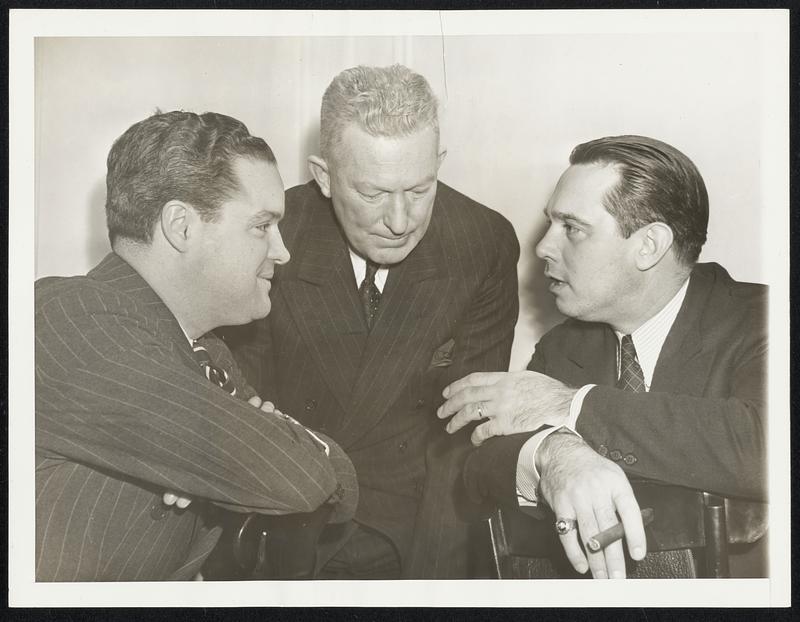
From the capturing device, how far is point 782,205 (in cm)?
179

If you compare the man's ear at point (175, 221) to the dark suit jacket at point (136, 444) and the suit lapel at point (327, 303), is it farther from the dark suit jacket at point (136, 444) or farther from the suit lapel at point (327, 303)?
the suit lapel at point (327, 303)

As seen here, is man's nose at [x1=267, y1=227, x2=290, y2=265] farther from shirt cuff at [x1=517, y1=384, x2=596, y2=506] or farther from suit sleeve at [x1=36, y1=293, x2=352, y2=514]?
shirt cuff at [x1=517, y1=384, x2=596, y2=506]

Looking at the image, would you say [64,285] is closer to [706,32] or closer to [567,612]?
[567,612]

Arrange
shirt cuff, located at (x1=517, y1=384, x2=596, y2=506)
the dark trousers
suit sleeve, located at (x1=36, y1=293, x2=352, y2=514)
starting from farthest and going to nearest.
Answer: the dark trousers → shirt cuff, located at (x1=517, y1=384, x2=596, y2=506) → suit sleeve, located at (x1=36, y1=293, x2=352, y2=514)

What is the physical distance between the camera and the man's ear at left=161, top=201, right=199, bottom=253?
170 centimetres

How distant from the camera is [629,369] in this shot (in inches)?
69.1

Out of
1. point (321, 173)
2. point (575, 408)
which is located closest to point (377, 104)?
point (321, 173)

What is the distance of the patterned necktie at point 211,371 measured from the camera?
1.71 m

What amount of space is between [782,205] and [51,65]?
4.84 feet

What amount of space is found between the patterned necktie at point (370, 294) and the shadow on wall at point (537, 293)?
0.29m

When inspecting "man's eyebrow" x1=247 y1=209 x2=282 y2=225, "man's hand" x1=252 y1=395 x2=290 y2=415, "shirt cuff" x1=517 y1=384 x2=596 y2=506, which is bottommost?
"shirt cuff" x1=517 y1=384 x2=596 y2=506

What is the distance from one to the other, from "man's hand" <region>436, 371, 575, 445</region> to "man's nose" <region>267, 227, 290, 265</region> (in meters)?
0.41

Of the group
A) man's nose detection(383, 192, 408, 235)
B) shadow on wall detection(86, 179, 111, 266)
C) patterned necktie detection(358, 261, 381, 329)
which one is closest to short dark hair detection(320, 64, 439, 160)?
man's nose detection(383, 192, 408, 235)

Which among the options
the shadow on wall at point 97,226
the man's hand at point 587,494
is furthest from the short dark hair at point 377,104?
the man's hand at point 587,494
